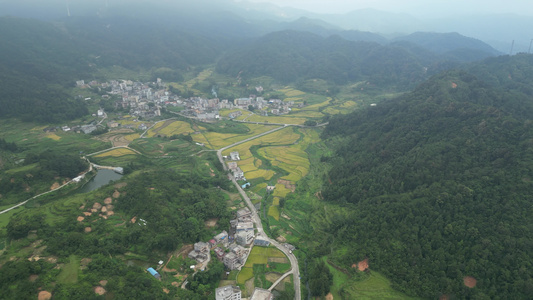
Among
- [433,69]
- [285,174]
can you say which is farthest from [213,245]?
[433,69]

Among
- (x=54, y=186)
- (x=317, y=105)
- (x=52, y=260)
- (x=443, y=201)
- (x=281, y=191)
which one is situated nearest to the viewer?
(x=52, y=260)

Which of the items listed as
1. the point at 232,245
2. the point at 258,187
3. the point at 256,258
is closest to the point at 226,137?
the point at 258,187

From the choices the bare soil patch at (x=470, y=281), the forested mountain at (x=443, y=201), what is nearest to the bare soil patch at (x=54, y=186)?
the forested mountain at (x=443, y=201)

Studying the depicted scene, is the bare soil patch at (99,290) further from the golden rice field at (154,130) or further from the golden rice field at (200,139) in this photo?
the golden rice field at (154,130)

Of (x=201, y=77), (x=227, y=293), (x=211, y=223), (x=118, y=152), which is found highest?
(x=201, y=77)

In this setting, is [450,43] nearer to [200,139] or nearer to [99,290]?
[200,139]

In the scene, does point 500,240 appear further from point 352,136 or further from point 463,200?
point 352,136

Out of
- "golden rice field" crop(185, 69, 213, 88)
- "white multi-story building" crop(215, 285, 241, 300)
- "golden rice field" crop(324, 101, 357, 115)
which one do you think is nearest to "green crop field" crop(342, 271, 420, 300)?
"white multi-story building" crop(215, 285, 241, 300)
